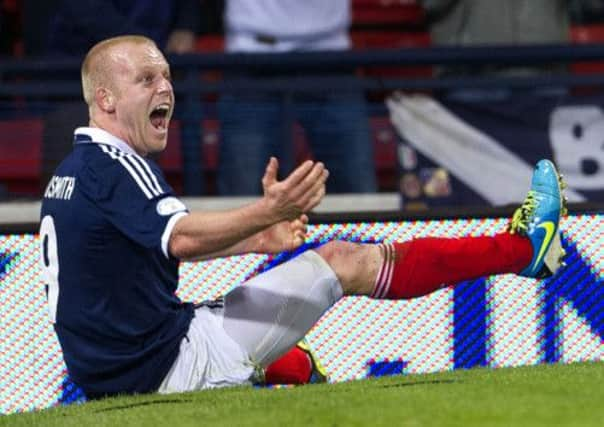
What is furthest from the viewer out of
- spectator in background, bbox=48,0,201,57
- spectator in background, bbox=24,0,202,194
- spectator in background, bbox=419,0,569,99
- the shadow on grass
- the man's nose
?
spectator in background, bbox=419,0,569,99

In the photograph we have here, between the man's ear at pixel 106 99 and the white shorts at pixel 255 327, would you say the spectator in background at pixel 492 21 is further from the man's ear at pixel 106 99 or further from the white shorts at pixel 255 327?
the man's ear at pixel 106 99

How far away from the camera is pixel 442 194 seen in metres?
7.73

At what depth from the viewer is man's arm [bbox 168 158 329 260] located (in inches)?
180

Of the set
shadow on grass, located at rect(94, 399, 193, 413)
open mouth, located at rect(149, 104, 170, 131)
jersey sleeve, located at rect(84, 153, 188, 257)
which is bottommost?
shadow on grass, located at rect(94, 399, 193, 413)

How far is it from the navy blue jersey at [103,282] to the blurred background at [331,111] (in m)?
2.29

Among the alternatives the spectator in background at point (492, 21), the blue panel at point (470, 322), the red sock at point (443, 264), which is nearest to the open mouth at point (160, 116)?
the red sock at point (443, 264)

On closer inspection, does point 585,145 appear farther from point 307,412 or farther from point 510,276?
point 307,412

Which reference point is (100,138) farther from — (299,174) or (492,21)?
(492,21)

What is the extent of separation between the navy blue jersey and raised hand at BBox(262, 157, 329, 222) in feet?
1.70

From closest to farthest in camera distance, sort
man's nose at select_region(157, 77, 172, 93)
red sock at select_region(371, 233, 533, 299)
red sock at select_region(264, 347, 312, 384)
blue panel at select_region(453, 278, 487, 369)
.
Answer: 1. man's nose at select_region(157, 77, 172, 93)
2. red sock at select_region(371, 233, 533, 299)
3. red sock at select_region(264, 347, 312, 384)
4. blue panel at select_region(453, 278, 487, 369)

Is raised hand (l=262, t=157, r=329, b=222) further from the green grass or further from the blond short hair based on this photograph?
the blond short hair

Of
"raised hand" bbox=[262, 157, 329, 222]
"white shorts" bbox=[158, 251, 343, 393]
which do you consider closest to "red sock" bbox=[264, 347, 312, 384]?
"white shorts" bbox=[158, 251, 343, 393]

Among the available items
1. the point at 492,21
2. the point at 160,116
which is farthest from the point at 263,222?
the point at 492,21

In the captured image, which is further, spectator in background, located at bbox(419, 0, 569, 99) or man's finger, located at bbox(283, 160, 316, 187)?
spectator in background, located at bbox(419, 0, 569, 99)
